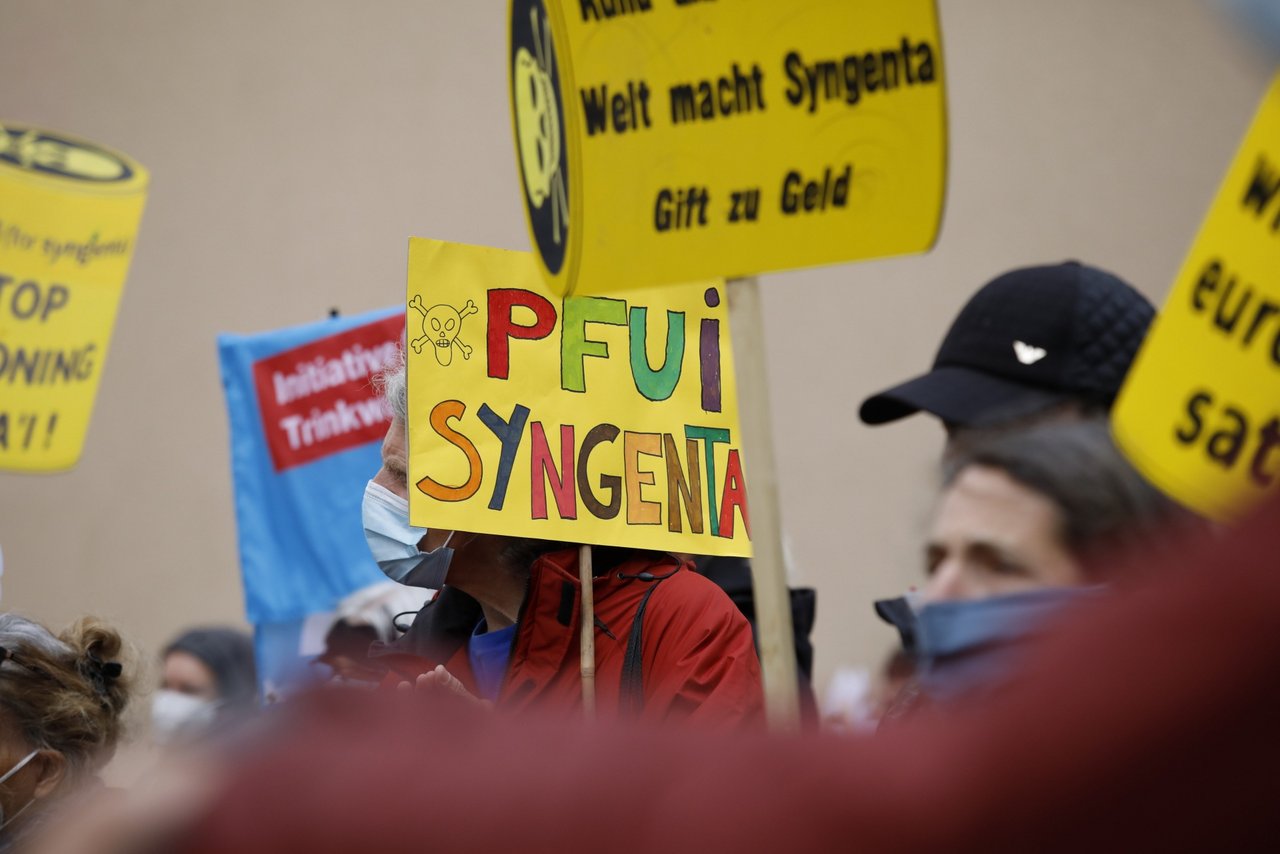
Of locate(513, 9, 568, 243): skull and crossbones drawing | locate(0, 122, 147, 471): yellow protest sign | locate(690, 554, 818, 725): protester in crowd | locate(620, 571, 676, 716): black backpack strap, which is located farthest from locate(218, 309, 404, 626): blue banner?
locate(513, 9, 568, 243): skull and crossbones drawing

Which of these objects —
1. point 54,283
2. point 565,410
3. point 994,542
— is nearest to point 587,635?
point 565,410

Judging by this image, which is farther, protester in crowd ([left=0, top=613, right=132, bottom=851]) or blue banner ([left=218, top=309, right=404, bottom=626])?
blue banner ([left=218, top=309, right=404, bottom=626])

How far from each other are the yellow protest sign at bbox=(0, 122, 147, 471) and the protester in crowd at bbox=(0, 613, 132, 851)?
4.16 feet

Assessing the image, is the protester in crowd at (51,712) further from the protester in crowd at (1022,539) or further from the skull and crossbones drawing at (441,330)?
the protester in crowd at (1022,539)

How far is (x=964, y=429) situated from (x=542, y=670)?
119 centimetres

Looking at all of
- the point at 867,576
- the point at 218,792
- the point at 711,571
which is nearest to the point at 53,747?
the point at 711,571

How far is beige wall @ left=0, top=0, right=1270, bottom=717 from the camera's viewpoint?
6383mm

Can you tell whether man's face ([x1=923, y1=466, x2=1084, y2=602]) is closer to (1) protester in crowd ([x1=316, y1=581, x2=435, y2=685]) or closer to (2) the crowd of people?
(2) the crowd of people

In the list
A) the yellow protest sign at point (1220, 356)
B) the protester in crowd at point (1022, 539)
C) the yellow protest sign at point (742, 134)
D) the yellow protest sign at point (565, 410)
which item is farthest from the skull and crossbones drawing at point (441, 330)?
the yellow protest sign at point (1220, 356)

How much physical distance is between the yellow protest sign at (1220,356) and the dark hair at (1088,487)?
22 millimetres

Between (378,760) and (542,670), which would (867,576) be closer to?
(542,670)

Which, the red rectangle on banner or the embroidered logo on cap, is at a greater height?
the embroidered logo on cap

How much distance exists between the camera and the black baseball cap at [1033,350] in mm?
1912

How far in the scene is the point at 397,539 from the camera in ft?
10.6
